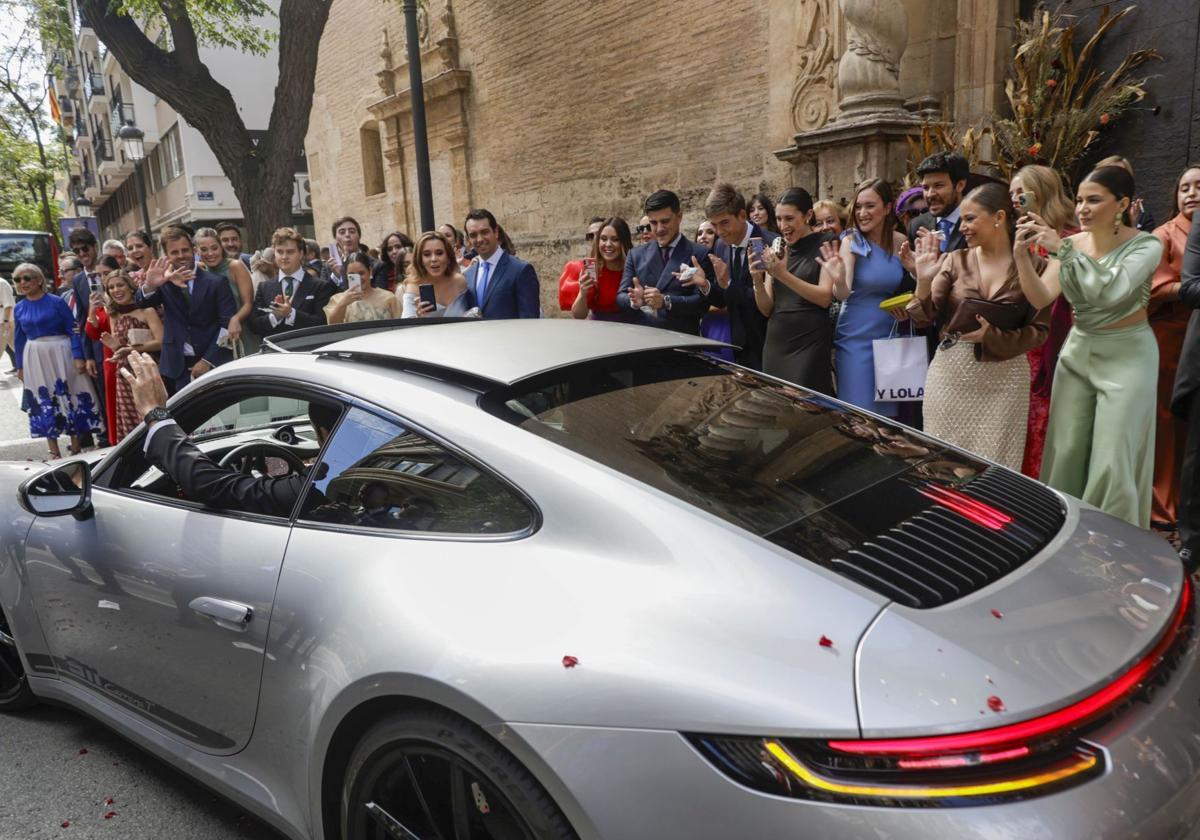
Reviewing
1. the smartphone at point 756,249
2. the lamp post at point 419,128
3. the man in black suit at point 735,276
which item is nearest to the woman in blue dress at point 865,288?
the smartphone at point 756,249

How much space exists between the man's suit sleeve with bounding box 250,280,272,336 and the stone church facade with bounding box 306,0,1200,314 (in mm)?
5334

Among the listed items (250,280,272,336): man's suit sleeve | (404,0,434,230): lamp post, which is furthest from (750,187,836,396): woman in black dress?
(404,0,434,230): lamp post

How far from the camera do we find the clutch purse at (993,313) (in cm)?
387

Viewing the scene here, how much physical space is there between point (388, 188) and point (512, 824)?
748 inches

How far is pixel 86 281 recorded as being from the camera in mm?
9305

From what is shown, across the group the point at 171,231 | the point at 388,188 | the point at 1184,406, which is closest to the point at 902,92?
the point at 1184,406

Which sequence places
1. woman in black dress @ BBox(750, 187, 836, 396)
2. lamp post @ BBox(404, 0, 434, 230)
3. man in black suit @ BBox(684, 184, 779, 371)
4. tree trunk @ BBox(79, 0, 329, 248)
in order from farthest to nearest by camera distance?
tree trunk @ BBox(79, 0, 329, 248)
lamp post @ BBox(404, 0, 434, 230)
man in black suit @ BBox(684, 184, 779, 371)
woman in black dress @ BBox(750, 187, 836, 396)

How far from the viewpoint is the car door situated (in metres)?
2.22

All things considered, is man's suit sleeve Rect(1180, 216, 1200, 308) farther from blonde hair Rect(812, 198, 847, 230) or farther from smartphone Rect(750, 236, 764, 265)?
blonde hair Rect(812, 198, 847, 230)

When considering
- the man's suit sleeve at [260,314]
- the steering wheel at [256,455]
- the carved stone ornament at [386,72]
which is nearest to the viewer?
the steering wheel at [256,455]

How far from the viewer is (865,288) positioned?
15.7 feet

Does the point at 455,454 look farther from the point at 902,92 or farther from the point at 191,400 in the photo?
the point at 902,92

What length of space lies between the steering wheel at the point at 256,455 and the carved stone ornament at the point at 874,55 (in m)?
6.72

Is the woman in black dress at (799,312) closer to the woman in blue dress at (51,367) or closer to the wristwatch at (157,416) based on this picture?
the wristwatch at (157,416)
